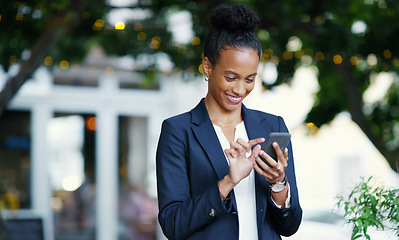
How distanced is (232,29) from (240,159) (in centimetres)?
39

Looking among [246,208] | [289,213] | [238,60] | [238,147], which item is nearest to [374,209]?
[289,213]

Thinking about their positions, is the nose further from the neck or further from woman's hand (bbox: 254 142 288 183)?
woman's hand (bbox: 254 142 288 183)

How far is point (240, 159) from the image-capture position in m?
1.35

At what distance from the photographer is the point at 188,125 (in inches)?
61.6

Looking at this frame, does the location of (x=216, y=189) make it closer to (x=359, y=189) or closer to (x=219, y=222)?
(x=219, y=222)

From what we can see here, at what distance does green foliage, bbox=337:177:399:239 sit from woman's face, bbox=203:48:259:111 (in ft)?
1.40

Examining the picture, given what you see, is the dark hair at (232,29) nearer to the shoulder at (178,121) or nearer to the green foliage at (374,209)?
the shoulder at (178,121)

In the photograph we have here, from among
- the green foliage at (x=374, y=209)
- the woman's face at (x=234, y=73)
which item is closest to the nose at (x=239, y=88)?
the woman's face at (x=234, y=73)

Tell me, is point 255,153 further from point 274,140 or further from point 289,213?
point 289,213

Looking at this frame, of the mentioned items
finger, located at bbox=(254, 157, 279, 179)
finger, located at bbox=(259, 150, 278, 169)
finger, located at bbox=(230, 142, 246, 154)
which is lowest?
finger, located at bbox=(254, 157, 279, 179)

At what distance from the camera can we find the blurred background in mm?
4531

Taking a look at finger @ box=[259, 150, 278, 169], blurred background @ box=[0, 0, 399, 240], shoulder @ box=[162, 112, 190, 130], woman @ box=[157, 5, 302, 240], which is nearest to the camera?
finger @ box=[259, 150, 278, 169]

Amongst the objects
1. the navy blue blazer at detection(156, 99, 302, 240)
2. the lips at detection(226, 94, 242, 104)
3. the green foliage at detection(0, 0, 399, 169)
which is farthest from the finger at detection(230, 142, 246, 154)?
the green foliage at detection(0, 0, 399, 169)

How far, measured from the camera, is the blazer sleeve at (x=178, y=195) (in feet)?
4.55
